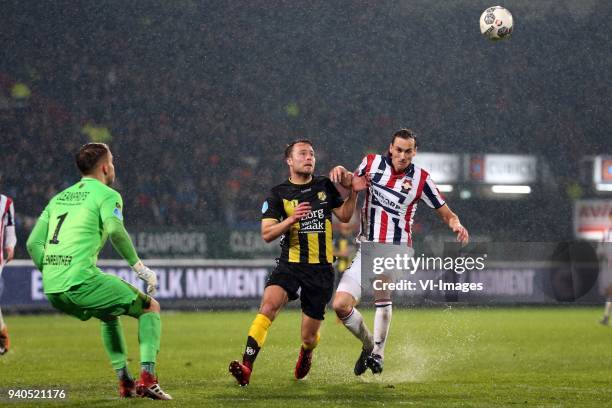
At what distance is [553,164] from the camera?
98.9 ft

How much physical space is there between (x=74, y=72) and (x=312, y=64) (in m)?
9.82

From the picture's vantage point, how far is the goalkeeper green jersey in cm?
671

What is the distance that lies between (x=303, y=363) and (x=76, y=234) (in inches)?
105

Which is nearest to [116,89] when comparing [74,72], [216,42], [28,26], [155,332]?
[74,72]

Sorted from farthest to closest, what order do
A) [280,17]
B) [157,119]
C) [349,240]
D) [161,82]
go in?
[280,17] < [161,82] < [157,119] < [349,240]

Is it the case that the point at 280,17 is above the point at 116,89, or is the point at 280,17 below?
above

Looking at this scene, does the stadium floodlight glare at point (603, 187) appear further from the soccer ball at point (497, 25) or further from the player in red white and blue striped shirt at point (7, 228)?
the player in red white and blue striped shirt at point (7, 228)

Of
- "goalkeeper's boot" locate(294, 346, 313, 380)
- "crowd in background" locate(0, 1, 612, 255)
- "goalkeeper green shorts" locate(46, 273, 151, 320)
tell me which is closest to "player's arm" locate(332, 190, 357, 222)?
"goalkeeper's boot" locate(294, 346, 313, 380)

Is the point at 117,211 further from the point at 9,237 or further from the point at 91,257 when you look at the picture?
the point at 9,237

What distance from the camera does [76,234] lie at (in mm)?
6738

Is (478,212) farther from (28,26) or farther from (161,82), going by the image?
(28,26)

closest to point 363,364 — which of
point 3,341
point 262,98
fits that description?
point 3,341

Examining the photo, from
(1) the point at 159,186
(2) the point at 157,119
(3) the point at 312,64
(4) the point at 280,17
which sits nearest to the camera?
(1) the point at 159,186

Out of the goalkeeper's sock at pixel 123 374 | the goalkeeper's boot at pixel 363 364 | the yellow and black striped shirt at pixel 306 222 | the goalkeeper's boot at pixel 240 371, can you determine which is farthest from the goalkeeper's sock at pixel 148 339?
the goalkeeper's boot at pixel 363 364
